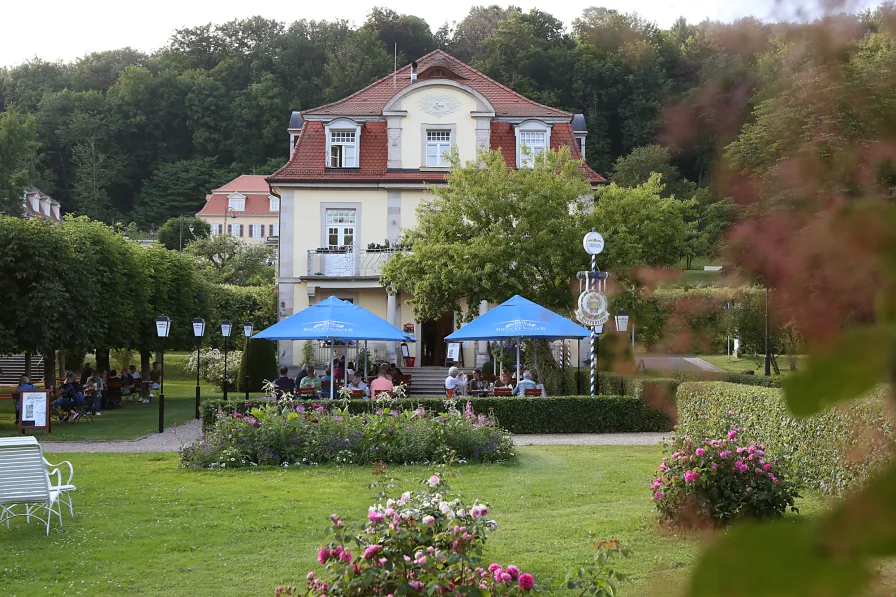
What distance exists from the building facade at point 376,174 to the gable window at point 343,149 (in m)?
0.04

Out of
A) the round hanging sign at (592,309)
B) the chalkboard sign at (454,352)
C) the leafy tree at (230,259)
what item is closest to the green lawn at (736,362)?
the round hanging sign at (592,309)

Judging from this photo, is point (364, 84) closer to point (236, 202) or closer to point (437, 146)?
point (437, 146)

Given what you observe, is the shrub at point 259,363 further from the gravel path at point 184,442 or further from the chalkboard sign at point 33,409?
the chalkboard sign at point 33,409

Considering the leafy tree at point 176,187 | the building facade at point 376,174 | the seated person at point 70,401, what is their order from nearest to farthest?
the seated person at point 70,401
the building facade at point 376,174
the leafy tree at point 176,187

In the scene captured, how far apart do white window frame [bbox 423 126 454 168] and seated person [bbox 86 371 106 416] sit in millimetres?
13170

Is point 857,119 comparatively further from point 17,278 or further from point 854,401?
point 17,278

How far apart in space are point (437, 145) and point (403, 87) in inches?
96.2

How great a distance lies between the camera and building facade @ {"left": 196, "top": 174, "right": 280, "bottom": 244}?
278ft

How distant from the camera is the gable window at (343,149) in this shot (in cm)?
3350

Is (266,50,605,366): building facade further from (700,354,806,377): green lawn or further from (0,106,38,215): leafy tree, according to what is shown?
(700,354,806,377): green lawn

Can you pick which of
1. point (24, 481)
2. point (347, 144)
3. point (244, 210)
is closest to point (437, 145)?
point (347, 144)

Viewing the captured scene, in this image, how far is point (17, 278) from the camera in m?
23.1

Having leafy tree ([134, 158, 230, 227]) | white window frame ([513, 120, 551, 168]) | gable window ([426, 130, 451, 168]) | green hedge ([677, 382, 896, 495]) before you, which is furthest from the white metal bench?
leafy tree ([134, 158, 230, 227])

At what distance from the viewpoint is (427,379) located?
30859 mm
